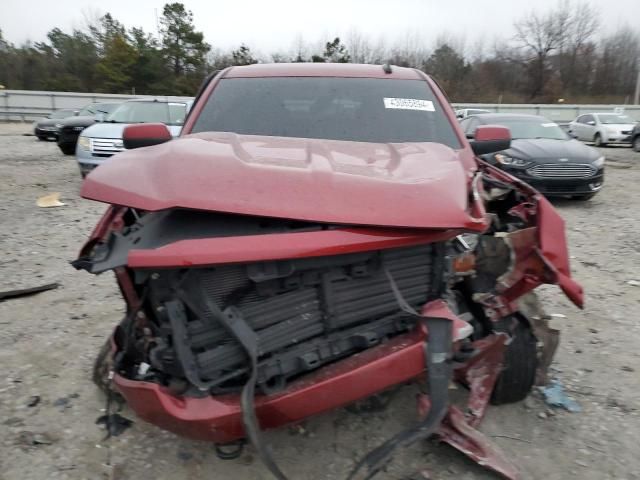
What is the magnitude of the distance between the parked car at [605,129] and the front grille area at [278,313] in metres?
18.9

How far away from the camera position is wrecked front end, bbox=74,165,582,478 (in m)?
1.81

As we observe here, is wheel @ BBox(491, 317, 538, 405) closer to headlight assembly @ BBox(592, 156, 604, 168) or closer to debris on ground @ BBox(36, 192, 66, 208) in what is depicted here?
headlight assembly @ BBox(592, 156, 604, 168)

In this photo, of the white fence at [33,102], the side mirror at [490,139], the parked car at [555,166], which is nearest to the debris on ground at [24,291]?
the side mirror at [490,139]

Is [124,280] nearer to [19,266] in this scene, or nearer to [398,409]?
[398,409]

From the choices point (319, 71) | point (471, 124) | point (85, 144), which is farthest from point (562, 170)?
point (85, 144)

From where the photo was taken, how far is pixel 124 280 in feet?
7.06

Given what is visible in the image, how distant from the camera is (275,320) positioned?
1.96 metres

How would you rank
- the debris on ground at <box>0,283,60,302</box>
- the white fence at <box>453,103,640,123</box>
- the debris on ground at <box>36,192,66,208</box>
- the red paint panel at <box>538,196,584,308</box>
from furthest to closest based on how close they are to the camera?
the white fence at <box>453,103,640,123</box> < the debris on ground at <box>36,192,66,208</box> < the debris on ground at <box>0,283,60,302</box> < the red paint panel at <box>538,196,584,308</box>

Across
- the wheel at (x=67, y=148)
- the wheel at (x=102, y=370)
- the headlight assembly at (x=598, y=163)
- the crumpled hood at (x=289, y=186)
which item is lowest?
the wheel at (x=67, y=148)

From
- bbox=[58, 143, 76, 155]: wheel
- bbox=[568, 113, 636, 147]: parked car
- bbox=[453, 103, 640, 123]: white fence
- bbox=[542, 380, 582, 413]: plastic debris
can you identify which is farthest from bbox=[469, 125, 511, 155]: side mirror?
bbox=[453, 103, 640, 123]: white fence

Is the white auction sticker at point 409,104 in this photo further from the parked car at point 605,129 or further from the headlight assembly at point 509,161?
the parked car at point 605,129

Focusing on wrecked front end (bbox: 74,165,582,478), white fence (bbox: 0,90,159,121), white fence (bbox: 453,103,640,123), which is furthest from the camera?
white fence (bbox: 0,90,159,121)

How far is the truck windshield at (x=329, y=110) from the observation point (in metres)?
3.12

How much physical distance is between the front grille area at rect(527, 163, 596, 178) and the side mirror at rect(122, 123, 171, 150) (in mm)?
6393
